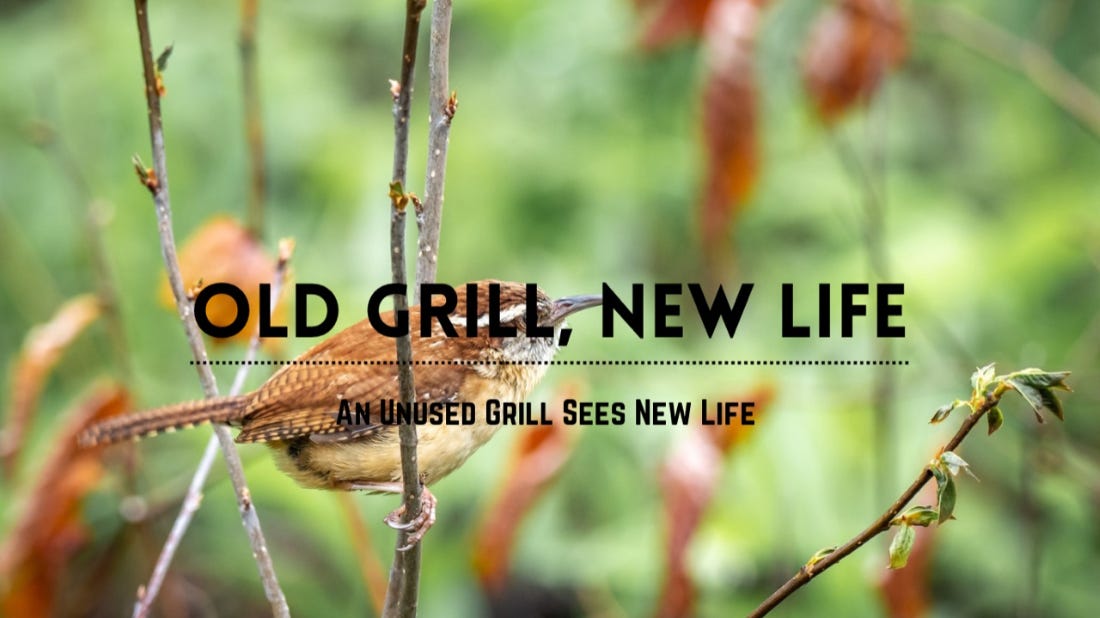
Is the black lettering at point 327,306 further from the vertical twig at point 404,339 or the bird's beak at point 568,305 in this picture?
the vertical twig at point 404,339

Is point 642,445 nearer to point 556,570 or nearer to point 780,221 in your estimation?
point 556,570

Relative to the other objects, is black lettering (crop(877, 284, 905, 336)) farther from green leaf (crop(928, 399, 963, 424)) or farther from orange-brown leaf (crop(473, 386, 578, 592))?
green leaf (crop(928, 399, 963, 424))

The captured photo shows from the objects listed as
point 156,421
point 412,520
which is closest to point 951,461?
point 412,520

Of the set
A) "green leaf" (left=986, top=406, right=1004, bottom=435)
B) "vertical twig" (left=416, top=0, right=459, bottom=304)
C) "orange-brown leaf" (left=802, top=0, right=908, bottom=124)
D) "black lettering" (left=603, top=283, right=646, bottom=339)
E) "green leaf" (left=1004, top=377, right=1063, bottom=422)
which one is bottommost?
"green leaf" (left=986, top=406, right=1004, bottom=435)

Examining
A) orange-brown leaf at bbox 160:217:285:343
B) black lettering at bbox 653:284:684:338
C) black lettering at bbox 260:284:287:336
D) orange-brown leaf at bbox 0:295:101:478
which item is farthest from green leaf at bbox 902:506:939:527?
orange-brown leaf at bbox 0:295:101:478

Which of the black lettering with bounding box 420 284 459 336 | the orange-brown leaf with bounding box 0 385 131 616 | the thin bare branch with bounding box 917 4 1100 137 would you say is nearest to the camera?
the black lettering with bounding box 420 284 459 336

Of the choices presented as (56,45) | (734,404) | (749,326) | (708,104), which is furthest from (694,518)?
(56,45)
